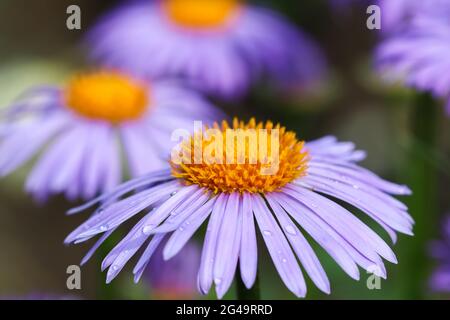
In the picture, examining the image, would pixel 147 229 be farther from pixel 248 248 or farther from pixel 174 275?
pixel 174 275

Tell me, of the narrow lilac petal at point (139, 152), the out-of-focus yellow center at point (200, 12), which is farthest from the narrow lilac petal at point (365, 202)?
the out-of-focus yellow center at point (200, 12)

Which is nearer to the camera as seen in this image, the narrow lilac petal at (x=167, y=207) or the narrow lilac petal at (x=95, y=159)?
the narrow lilac petal at (x=167, y=207)

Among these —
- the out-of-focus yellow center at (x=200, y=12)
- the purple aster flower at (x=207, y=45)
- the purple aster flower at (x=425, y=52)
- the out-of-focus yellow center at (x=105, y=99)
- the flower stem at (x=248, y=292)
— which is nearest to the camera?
the flower stem at (x=248, y=292)

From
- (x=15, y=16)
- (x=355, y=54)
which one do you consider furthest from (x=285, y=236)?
(x=15, y=16)

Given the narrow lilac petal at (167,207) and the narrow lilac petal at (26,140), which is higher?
the narrow lilac petal at (26,140)

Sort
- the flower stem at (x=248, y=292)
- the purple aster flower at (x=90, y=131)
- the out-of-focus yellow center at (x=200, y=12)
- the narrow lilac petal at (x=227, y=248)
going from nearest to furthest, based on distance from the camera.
Answer: 1. the narrow lilac petal at (x=227, y=248)
2. the flower stem at (x=248, y=292)
3. the purple aster flower at (x=90, y=131)
4. the out-of-focus yellow center at (x=200, y=12)

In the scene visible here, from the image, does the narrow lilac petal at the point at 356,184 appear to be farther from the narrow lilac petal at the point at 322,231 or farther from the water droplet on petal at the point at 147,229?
the water droplet on petal at the point at 147,229
